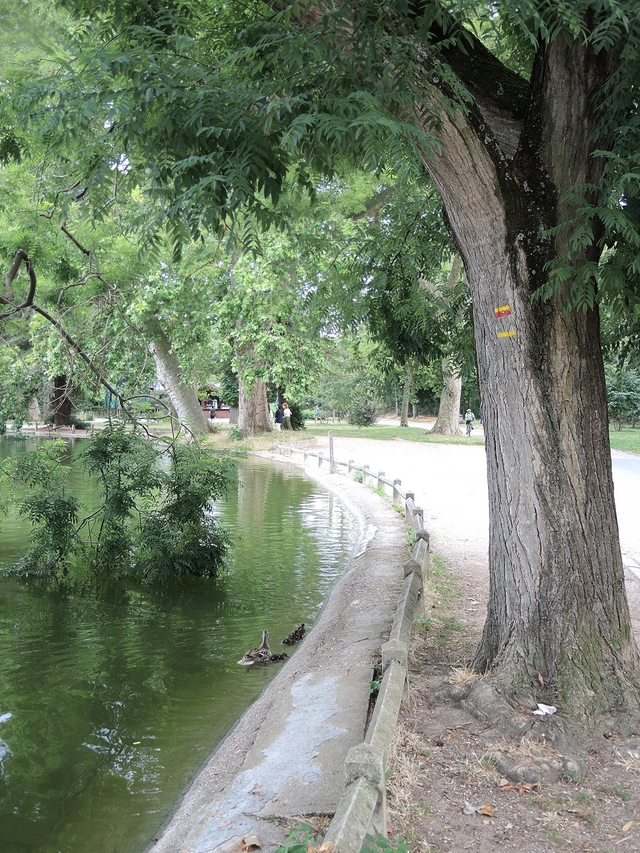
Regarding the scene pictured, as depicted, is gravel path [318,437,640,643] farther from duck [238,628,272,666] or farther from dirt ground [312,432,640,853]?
dirt ground [312,432,640,853]

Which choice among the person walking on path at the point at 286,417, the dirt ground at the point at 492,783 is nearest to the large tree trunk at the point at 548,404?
the dirt ground at the point at 492,783

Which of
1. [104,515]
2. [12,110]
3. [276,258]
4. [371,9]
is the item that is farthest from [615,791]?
[276,258]

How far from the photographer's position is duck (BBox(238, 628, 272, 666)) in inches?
340

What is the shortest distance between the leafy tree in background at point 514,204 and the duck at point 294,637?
153 inches

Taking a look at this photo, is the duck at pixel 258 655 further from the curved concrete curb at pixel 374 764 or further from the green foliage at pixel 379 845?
the green foliage at pixel 379 845

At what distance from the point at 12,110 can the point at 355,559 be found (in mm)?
8527

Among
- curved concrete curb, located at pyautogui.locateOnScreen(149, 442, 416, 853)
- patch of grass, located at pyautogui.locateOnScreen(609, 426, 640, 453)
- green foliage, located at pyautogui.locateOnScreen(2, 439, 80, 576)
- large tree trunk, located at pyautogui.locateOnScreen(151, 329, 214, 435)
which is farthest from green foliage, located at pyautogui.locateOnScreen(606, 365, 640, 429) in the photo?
curved concrete curb, located at pyautogui.locateOnScreen(149, 442, 416, 853)

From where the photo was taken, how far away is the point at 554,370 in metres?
5.29

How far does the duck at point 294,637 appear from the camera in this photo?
9297mm

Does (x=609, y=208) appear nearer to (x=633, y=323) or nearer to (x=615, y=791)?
(x=633, y=323)

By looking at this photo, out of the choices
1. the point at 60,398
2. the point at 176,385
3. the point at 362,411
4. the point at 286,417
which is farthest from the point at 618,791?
the point at 362,411

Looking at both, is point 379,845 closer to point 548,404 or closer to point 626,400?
point 548,404

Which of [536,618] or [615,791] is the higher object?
[536,618]

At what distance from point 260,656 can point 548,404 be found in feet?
16.2
